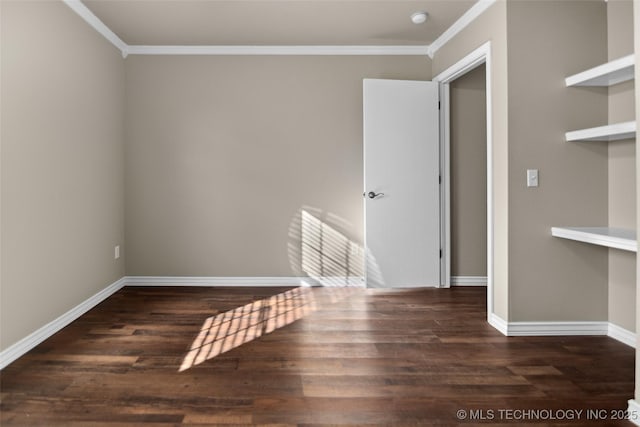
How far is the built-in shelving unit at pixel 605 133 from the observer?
8.05 feet

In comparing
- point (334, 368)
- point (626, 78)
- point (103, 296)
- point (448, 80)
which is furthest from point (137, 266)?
point (626, 78)

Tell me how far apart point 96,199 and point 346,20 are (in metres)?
2.63

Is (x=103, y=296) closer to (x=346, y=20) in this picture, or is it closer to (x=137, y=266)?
(x=137, y=266)

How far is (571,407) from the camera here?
205 centimetres

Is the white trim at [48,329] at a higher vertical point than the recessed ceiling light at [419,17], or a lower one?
lower

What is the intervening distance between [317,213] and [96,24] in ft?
8.45

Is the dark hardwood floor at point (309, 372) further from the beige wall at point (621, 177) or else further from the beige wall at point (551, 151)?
the beige wall at point (551, 151)

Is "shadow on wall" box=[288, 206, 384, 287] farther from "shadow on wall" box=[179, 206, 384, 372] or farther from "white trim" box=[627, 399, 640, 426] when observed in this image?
"white trim" box=[627, 399, 640, 426]

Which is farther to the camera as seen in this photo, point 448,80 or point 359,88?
point 359,88

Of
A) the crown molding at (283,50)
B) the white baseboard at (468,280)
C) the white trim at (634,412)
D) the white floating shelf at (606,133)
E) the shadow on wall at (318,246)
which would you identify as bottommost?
the white trim at (634,412)

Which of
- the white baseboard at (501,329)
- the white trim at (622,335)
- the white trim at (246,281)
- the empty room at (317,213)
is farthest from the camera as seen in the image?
the white trim at (246,281)

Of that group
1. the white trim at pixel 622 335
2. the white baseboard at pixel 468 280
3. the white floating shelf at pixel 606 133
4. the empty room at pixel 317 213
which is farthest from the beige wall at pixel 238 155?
the white trim at pixel 622 335

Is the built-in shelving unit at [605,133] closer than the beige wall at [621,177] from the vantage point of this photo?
Yes

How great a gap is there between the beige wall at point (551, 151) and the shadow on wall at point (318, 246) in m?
1.88
